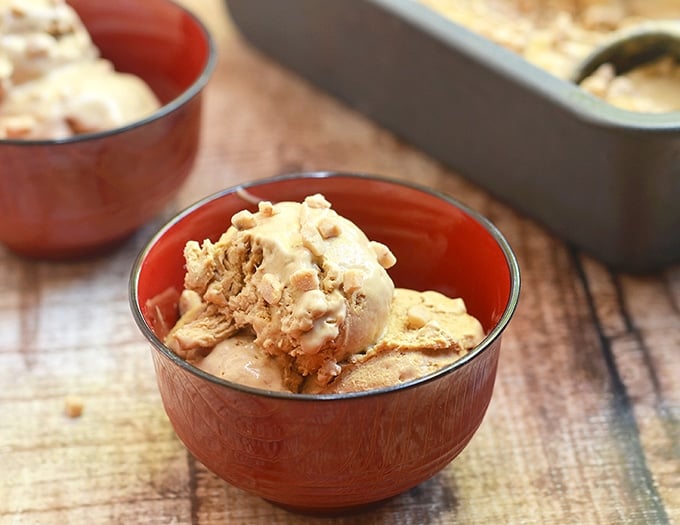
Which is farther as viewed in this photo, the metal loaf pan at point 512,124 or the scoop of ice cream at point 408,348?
the metal loaf pan at point 512,124

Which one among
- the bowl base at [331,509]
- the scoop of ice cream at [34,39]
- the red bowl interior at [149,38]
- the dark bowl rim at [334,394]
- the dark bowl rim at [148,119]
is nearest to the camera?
the dark bowl rim at [334,394]

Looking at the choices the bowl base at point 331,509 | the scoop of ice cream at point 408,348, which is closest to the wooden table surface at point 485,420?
the bowl base at point 331,509

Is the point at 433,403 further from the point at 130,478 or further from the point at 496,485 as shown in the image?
the point at 130,478

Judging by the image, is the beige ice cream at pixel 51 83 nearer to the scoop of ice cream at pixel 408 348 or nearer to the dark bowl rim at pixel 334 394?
the dark bowl rim at pixel 334 394

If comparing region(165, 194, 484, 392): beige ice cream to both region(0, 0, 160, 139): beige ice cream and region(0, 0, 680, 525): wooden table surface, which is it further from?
region(0, 0, 160, 139): beige ice cream

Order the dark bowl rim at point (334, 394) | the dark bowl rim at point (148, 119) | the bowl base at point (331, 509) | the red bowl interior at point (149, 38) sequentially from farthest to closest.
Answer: the red bowl interior at point (149, 38) < the dark bowl rim at point (148, 119) < the bowl base at point (331, 509) < the dark bowl rim at point (334, 394)

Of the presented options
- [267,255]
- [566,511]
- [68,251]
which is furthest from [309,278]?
[68,251]
